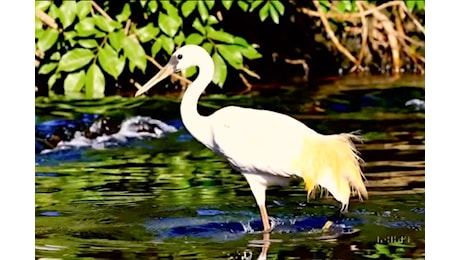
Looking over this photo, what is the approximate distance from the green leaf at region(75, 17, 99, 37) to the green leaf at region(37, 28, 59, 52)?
0.22 metres

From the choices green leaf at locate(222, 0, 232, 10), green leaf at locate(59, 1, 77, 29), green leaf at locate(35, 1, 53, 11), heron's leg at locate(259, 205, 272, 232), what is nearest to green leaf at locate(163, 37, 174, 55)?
green leaf at locate(222, 0, 232, 10)

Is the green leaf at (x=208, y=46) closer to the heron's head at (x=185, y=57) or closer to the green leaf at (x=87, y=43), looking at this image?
the green leaf at (x=87, y=43)

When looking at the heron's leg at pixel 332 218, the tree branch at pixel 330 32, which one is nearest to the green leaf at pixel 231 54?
the tree branch at pixel 330 32

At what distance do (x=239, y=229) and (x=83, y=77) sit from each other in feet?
14.4

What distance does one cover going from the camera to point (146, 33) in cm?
1064

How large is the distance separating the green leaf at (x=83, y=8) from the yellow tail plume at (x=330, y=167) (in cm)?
463

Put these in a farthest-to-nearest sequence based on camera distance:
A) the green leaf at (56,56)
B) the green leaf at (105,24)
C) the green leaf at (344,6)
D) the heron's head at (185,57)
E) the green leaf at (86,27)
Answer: the green leaf at (344,6), the green leaf at (56,56), the green leaf at (105,24), the green leaf at (86,27), the heron's head at (185,57)

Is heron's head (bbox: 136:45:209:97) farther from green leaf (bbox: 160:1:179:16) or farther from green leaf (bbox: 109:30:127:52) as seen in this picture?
green leaf (bbox: 160:1:179:16)

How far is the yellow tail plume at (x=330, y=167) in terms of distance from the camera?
6.11 m

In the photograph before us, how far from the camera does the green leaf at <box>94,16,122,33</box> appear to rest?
34.0 ft

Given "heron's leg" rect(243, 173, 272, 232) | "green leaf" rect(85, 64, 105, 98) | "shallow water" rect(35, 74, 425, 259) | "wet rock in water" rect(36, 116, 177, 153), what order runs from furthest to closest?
1. "green leaf" rect(85, 64, 105, 98)
2. "wet rock in water" rect(36, 116, 177, 153)
3. "heron's leg" rect(243, 173, 272, 232)
4. "shallow water" rect(35, 74, 425, 259)

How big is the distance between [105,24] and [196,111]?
13.5 ft

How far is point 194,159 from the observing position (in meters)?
8.27

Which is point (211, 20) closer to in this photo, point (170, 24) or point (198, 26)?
point (198, 26)
